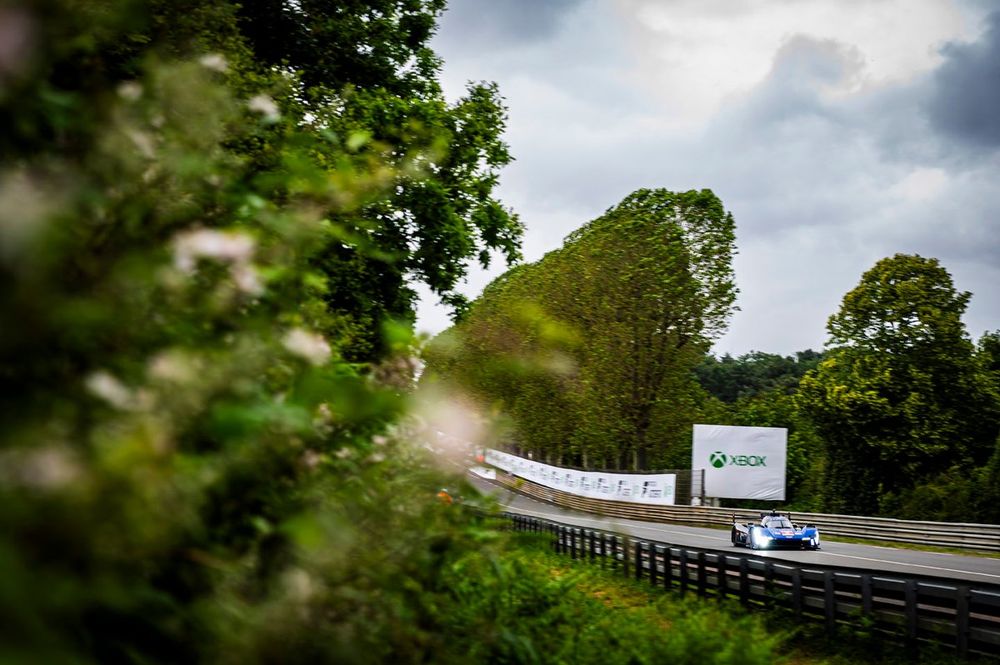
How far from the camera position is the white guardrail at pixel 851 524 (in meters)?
30.7

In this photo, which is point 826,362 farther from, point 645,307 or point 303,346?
point 303,346

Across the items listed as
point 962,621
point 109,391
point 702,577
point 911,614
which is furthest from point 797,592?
point 109,391

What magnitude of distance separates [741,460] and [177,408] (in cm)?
4748

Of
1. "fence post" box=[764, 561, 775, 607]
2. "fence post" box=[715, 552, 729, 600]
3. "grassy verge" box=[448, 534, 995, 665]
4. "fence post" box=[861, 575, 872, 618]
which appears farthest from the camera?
"fence post" box=[715, 552, 729, 600]

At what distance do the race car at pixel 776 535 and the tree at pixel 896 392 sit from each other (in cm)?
1745

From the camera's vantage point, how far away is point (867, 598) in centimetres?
1257

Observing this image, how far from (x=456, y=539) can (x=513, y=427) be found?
2.18ft

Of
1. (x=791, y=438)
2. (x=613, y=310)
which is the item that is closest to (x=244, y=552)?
(x=613, y=310)

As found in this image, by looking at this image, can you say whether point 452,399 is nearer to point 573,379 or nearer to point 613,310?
point 613,310

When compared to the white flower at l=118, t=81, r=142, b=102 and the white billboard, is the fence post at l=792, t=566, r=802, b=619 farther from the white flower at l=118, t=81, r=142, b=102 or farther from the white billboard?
the white billboard

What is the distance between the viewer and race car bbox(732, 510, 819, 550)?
28.3 meters

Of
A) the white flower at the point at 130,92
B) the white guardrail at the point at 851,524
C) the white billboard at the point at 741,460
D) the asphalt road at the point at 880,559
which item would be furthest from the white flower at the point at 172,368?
the white billboard at the point at 741,460

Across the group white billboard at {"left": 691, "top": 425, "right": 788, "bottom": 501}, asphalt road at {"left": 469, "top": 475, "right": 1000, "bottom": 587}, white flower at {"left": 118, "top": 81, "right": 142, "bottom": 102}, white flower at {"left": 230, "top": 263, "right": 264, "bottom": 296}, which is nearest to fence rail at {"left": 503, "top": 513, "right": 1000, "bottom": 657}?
asphalt road at {"left": 469, "top": 475, "right": 1000, "bottom": 587}

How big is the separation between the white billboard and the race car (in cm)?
1797
